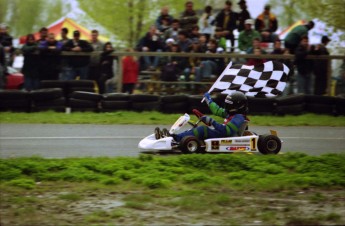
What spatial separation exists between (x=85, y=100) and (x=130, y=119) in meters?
1.30

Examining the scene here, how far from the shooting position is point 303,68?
16.0m

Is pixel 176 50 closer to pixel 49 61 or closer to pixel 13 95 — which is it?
pixel 49 61

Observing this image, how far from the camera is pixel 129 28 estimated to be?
83.1ft

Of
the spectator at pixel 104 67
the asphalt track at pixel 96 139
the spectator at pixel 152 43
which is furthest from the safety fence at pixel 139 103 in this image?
the spectator at pixel 152 43

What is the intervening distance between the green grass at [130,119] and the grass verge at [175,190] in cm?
436

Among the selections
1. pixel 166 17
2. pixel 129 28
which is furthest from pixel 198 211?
pixel 129 28

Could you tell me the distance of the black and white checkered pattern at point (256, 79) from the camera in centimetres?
1098

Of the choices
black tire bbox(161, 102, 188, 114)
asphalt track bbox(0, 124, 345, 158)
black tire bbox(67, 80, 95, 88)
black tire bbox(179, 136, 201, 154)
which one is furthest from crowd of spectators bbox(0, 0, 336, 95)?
black tire bbox(179, 136, 201, 154)

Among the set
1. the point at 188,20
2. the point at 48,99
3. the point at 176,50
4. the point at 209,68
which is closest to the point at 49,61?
the point at 48,99

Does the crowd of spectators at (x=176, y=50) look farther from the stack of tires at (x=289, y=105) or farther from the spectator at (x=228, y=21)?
the stack of tires at (x=289, y=105)

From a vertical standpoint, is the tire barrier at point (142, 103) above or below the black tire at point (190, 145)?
above

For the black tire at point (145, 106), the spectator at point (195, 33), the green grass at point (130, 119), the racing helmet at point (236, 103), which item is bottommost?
the green grass at point (130, 119)

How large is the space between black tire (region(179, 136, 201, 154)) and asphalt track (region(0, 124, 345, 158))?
77 cm

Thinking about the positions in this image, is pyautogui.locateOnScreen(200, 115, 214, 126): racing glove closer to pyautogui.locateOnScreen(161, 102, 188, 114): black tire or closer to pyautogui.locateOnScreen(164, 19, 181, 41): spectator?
pyautogui.locateOnScreen(161, 102, 188, 114): black tire
